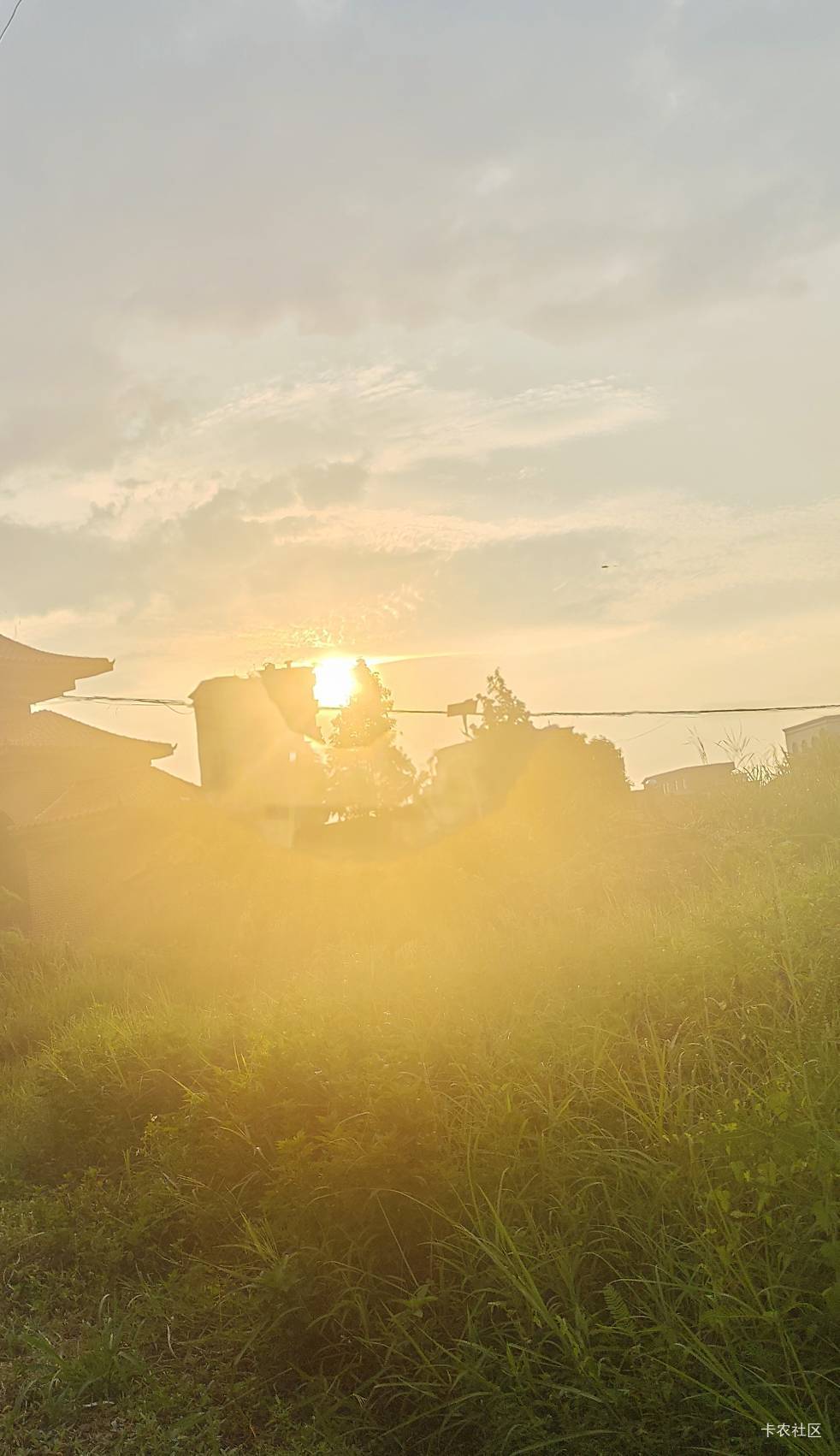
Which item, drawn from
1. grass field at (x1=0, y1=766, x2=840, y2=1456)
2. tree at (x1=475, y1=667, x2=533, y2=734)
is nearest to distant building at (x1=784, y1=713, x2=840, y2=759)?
tree at (x1=475, y1=667, x2=533, y2=734)

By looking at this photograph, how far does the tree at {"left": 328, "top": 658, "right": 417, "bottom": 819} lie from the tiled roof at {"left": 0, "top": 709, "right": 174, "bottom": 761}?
514 centimetres

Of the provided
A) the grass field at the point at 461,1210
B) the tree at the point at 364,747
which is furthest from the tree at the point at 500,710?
the grass field at the point at 461,1210

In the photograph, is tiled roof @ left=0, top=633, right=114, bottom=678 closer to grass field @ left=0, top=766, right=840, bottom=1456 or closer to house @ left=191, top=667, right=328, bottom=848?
house @ left=191, top=667, right=328, bottom=848

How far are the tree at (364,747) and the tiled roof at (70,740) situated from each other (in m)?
5.14

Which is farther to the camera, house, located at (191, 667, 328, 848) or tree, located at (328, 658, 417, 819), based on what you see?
tree, located at (328, 658, 417, 819)

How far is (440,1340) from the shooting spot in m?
4.61

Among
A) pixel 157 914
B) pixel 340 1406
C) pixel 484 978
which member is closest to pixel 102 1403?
pixel 340 1406

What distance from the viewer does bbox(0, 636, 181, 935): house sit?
72.6ft

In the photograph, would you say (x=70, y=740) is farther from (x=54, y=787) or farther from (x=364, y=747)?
(x=364, y=747)

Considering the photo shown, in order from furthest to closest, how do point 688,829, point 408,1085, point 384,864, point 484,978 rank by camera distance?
point 384,864
point 688,829
point 484,978
point 408,1085

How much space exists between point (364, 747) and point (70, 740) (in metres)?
9.03

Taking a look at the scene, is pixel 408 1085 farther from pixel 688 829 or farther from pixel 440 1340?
pixel 688 829

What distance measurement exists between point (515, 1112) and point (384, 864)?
11.7 m

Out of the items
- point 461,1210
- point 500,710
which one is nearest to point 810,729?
point 500,710
